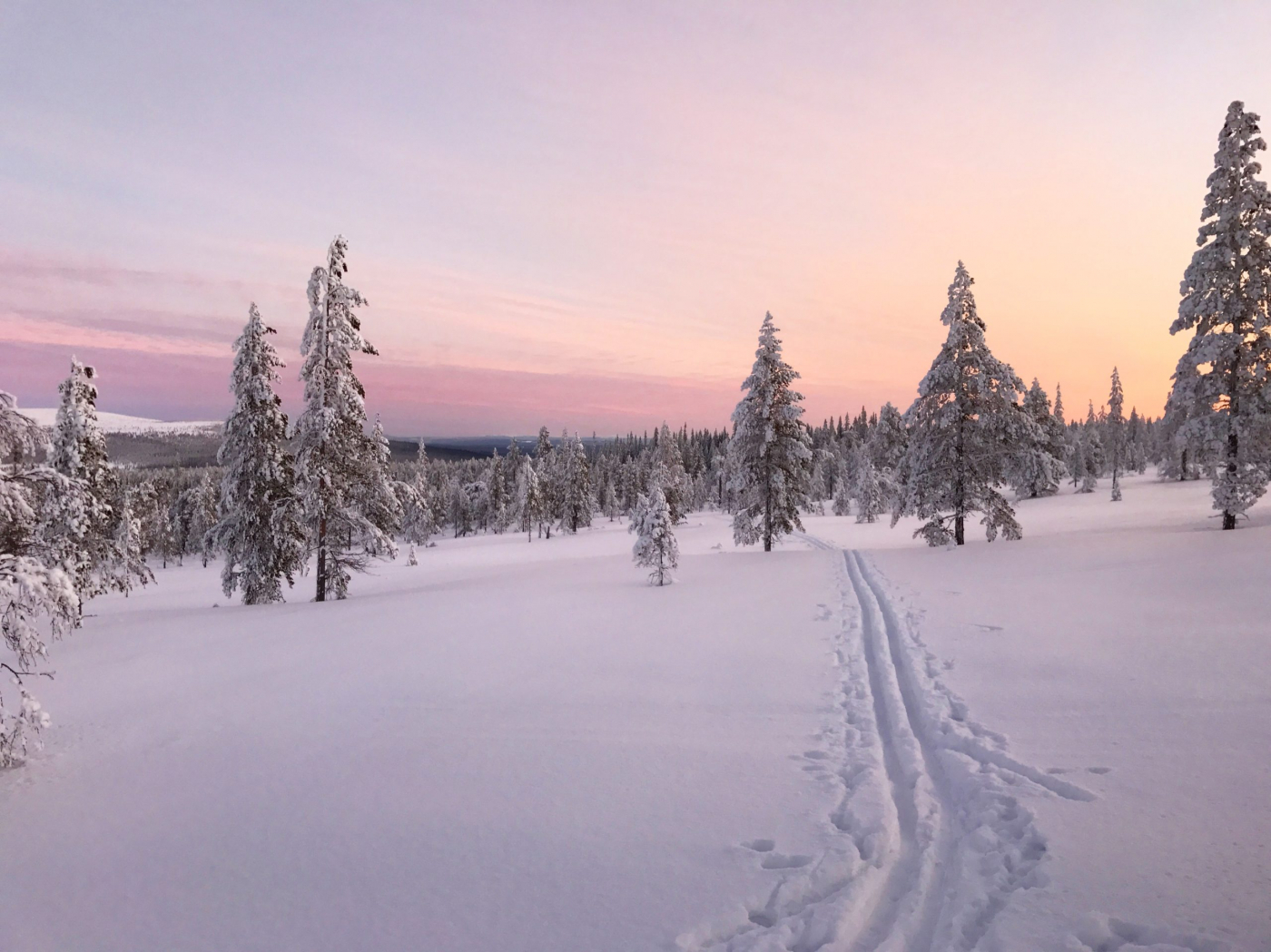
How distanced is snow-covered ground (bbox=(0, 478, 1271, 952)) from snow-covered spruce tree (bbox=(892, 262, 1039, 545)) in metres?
11.5

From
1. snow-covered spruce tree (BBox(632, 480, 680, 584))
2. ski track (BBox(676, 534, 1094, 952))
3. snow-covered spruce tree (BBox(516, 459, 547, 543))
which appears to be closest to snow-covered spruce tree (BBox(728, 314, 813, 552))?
snow-covered spruce tree (BBox(632, 480, 680, 584))

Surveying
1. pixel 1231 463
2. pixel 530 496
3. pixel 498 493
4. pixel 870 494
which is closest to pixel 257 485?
pixel 1231 463

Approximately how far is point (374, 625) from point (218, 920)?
12355 mm

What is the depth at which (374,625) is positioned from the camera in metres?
16.8

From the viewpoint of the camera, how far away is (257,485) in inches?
890

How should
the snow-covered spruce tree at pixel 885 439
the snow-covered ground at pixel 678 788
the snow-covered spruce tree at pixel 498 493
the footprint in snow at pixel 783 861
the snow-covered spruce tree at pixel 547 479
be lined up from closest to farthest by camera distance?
the snow-covered ground at pixel 678 788 → the footprint in snow at pixel 783 861 → the snow-covered spruce tree at pixel 547 479 → the snow-covered spruce tree at pixel 885 439 → the snow-covered spruce tree at pixel 498 493

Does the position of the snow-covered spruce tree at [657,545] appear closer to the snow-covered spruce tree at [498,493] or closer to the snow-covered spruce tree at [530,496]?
the snow-covered spruce tree at [530,496]

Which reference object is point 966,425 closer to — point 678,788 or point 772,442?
point 772,442

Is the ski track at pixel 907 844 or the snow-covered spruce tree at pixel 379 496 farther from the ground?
the snow-covered spruce tree at pixel 379 496

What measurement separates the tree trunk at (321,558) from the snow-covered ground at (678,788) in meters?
7.22

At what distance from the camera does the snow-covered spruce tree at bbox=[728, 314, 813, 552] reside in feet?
103

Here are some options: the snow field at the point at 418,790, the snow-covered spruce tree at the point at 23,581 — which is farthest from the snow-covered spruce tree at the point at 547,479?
the snow-covered spruce tree at the point at 23,581

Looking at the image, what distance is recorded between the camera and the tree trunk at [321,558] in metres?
22.1

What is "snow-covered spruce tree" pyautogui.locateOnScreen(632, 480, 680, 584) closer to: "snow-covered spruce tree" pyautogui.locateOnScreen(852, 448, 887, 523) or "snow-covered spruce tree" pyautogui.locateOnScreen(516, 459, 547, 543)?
"snow-covered spruce tree" pyautogui.locateOnScreen(852, 448, 887, 523)
